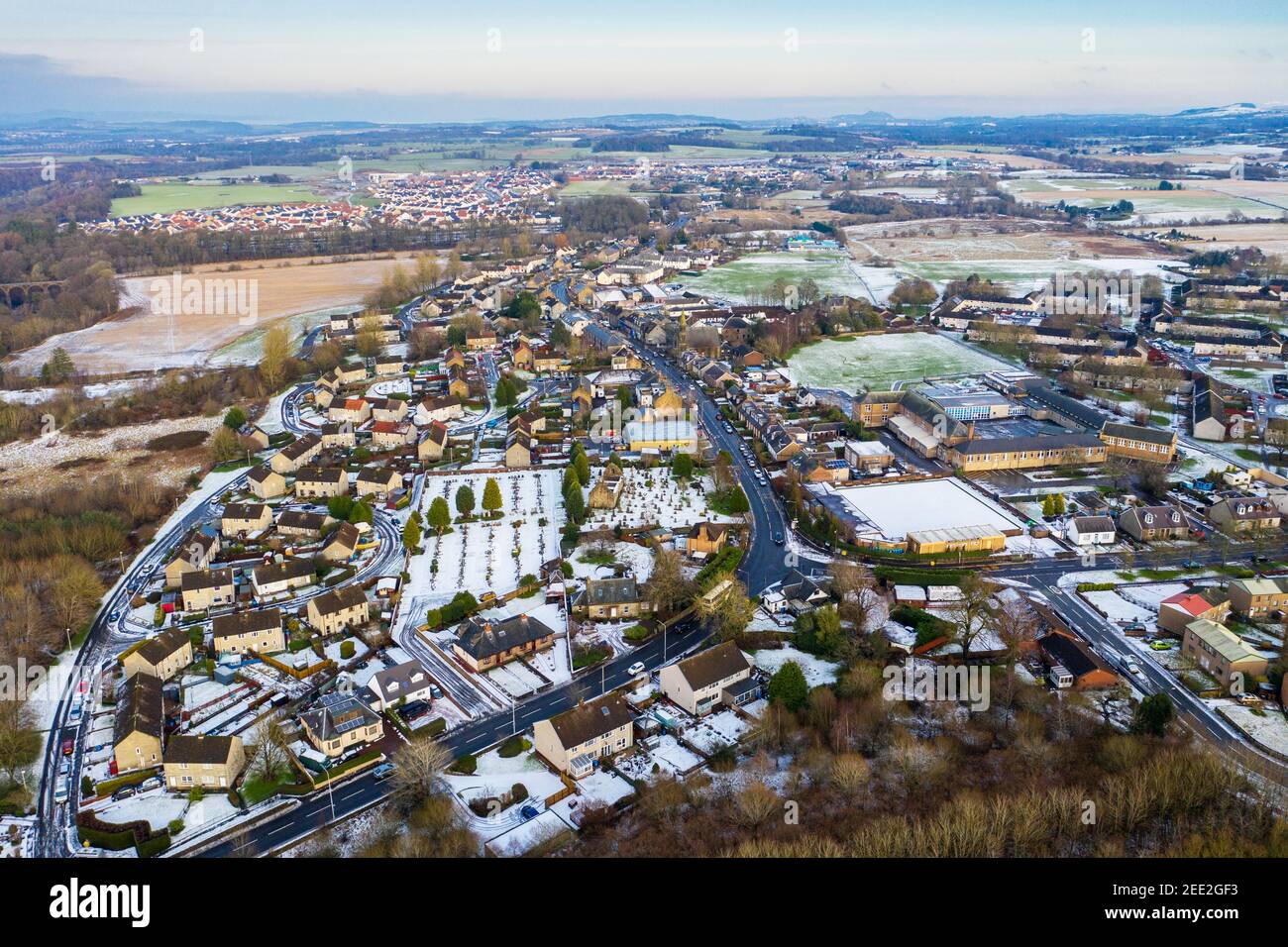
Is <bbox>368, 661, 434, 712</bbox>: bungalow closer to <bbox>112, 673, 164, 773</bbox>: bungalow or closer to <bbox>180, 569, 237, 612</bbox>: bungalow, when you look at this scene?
<bbox>112, 673, 164, 773</bbox>: bungalow

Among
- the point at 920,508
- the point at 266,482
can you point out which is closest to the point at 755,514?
the point at 920,508

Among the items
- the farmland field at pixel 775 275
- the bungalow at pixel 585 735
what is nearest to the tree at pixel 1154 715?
the bungalow at pixel 585 735

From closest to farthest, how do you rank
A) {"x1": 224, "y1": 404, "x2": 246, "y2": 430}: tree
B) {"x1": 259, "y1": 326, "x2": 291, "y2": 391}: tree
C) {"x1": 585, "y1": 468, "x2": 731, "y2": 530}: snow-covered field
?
{"x1": 585, "y1": 468, "x2": 731, "y2": 530}: snow-covered field
{"x1": 224, "y1": 404, "x2": 246, "y2": 430}: tree
{"x1": 259, "y1": 326, "x2": 291, "y2": 391}: tree

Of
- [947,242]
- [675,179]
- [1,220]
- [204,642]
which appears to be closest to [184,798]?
[204,642]

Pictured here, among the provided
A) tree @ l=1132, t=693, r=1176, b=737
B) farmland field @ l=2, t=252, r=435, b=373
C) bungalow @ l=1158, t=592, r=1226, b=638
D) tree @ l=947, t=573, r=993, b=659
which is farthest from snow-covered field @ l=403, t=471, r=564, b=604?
farmland field @ l=2, t=252, r=435, b=373

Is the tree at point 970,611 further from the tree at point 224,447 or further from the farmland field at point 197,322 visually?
the farmland field at point 197,322
